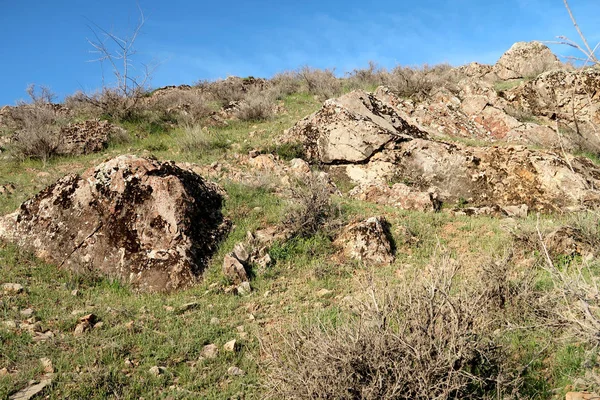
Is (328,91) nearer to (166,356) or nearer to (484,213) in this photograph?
(484,213)

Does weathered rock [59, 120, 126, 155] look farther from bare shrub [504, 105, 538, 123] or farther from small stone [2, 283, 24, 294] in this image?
bare shrub [504, 105, 538, 123]

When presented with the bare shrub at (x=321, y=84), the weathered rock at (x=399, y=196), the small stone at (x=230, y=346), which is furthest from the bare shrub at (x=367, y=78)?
the small stone at (x=230, y=346)

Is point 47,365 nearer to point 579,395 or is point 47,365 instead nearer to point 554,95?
point 579,395

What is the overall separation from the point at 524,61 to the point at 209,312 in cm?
2090

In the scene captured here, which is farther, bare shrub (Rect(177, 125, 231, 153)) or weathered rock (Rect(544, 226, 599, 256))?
bare shrub (Rect(177, 125, 231, 153))

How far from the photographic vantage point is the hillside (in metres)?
2.85

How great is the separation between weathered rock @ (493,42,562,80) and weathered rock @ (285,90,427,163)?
472 inches

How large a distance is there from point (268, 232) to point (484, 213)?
411 centimetres

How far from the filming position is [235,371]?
3.72 m

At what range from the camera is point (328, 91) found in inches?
677

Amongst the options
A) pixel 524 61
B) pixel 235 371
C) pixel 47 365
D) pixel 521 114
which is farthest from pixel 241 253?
pixel 524 61

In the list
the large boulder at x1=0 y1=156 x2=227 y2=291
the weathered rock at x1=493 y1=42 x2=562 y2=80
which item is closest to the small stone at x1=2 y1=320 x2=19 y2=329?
the large boulder at x1=0 y1=156 x2=227 y2=291

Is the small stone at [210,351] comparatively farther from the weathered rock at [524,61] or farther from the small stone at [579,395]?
the weathered rock at [524,61]

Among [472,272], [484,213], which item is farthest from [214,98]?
[472,272]
